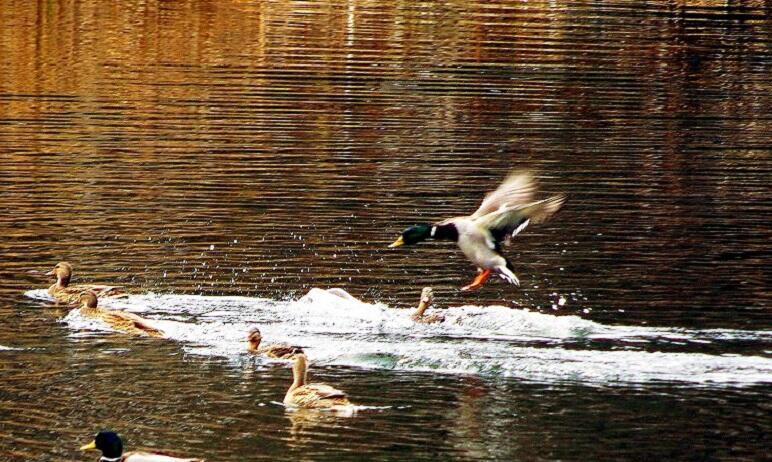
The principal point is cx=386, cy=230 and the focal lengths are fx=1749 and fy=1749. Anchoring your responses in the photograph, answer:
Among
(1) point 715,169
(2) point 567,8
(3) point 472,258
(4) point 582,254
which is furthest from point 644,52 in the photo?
(3) point 472,258

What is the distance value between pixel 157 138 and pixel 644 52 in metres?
19.7

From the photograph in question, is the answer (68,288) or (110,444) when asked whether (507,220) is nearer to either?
(68,288)

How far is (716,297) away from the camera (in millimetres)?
20594

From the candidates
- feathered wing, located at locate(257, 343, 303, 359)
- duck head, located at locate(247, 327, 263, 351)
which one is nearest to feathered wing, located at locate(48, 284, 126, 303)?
duck head, located at locate(247, 327, 263, 351)

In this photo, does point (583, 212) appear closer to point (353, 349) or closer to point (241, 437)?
point (353, 349)

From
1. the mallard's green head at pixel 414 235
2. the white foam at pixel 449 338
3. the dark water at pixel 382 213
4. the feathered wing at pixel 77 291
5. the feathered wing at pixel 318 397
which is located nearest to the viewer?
the dark water at pixel 382 213

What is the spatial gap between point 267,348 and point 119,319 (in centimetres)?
203

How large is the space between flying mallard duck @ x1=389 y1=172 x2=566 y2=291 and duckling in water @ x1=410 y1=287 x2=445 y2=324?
1163 millimetres

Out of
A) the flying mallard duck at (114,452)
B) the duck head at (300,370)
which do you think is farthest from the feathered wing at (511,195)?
the flying mallard duck at (114,452)

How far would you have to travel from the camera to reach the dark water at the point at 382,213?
614 inches

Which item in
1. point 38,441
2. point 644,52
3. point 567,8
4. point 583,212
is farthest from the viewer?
point 567,8

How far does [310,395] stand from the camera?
1581cm

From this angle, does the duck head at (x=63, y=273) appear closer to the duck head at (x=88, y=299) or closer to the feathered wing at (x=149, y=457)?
→ the duck head at (x=88, y=299)

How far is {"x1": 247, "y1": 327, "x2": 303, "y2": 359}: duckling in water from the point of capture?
17.9m
